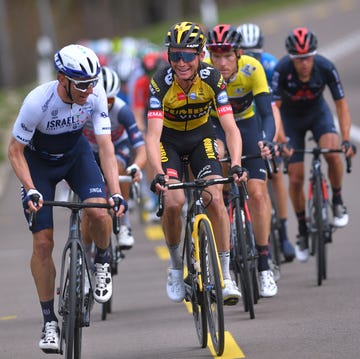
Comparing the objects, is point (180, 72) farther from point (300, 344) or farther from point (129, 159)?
point (129, 159)

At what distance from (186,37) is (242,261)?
1925 mm

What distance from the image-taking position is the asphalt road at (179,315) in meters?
9.51

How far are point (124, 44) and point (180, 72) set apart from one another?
925 inches

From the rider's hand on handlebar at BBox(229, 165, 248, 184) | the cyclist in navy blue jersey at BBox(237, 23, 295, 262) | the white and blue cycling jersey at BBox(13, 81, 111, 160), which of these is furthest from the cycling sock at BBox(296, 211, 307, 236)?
the white and blue cycling jersey at BBox(13, 81, 111, 160)

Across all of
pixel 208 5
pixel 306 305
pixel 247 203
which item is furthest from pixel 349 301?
pixel 208 5

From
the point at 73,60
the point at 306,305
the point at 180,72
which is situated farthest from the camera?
the point at 306,305

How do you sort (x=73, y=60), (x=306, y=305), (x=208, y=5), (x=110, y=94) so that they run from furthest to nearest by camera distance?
1. (x=208, y=5)
2. (x=110, y=94)
3. (x=306, y=305)
4. (x=73, y=60)

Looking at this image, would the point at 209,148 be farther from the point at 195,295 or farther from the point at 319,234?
the point at 319,234

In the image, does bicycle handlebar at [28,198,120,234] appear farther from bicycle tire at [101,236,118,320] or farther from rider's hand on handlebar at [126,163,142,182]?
rider's hand on handlebar at [126,163,142,182]

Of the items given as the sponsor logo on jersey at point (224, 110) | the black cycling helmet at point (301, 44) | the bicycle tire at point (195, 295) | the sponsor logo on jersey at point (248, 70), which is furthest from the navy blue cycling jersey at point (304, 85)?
the bicycle tire at point (195, 295)

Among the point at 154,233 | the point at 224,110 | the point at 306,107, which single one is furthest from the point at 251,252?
the point at 154,233

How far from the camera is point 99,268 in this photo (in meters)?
9.91

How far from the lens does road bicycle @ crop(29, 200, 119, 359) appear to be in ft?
29.0

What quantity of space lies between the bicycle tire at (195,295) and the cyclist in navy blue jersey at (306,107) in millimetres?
3020
